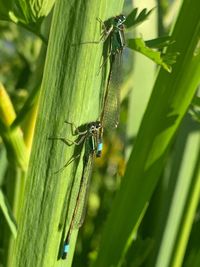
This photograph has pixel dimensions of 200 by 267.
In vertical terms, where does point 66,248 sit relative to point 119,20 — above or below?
below

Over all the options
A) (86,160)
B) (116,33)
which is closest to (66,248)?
(86,160)

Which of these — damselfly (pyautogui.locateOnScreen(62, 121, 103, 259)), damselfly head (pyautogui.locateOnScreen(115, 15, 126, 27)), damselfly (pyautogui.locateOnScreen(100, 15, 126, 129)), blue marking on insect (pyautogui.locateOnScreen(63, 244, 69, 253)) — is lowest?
blue marking on insect (pyautogui.locateOnScreen(63, 244, 69, 253))

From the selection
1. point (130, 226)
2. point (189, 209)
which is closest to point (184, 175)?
point (189, 209)

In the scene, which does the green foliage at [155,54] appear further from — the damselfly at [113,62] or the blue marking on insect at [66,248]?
the blue marking on insect at [66,248]

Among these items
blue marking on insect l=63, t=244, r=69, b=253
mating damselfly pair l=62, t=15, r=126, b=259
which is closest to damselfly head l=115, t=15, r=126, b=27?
mating damselfly pair l=62, t=15, r=126, b=259

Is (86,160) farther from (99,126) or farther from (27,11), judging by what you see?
(27,11)

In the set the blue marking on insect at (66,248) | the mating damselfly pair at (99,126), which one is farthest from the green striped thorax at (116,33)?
the blue marking on insect at (66,248)

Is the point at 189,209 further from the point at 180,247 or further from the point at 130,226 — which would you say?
the point at 130,226

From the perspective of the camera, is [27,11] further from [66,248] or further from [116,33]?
[66,248]

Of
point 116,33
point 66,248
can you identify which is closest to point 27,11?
point 116,33

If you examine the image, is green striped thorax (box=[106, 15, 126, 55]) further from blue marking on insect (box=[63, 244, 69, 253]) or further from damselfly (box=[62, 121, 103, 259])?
blue marking on insect (box=[63, 244, 69, 253])

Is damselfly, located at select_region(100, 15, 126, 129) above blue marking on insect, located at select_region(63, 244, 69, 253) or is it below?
above
